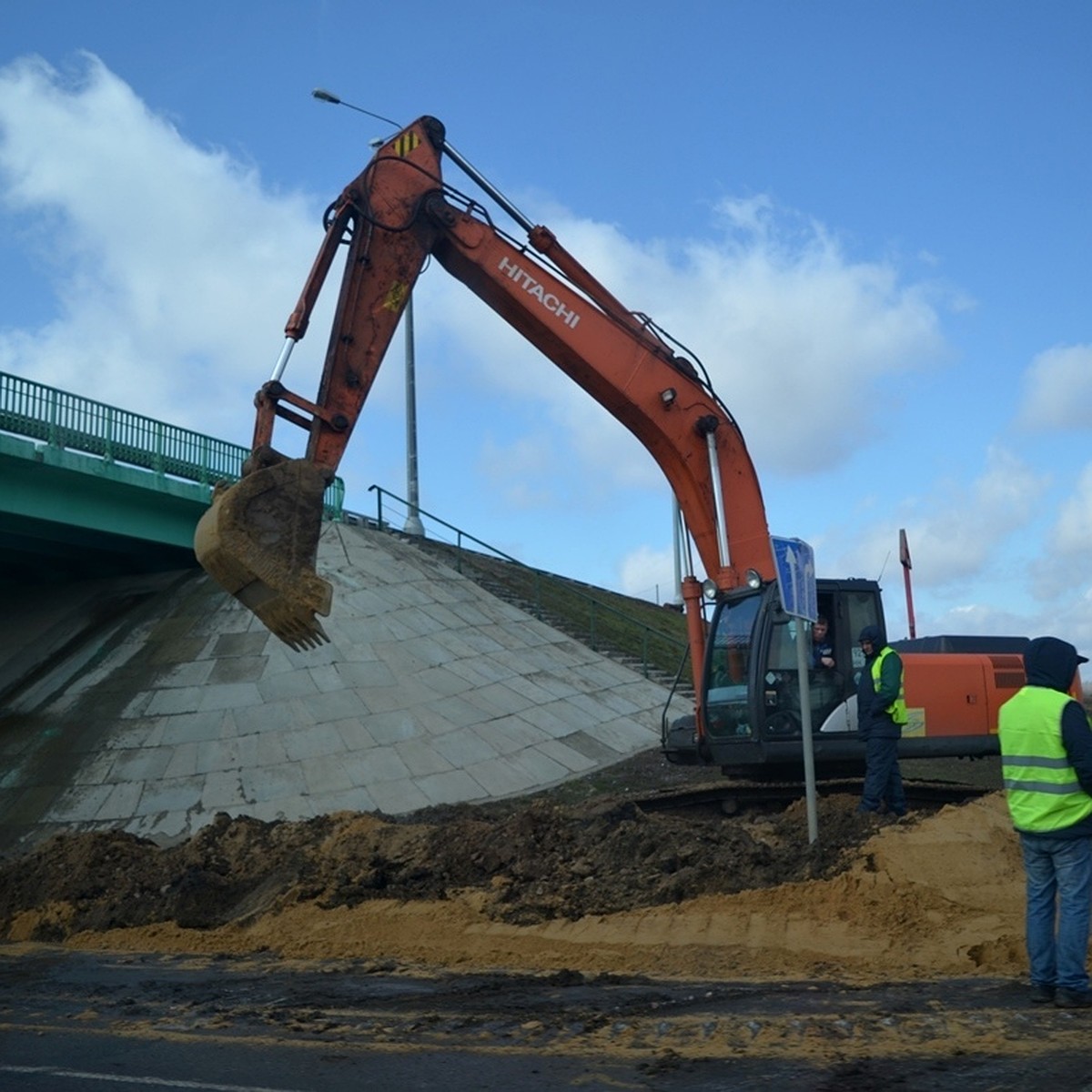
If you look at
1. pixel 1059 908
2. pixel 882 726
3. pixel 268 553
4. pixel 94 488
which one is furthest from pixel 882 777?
pixel 94 488

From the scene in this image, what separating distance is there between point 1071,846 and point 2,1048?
5.41 m

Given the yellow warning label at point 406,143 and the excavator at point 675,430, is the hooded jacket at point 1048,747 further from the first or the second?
the yellow warning label at point 406,143

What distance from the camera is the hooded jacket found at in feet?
21.0

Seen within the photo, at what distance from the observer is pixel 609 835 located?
10.4 meters

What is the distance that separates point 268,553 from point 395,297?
135 inches

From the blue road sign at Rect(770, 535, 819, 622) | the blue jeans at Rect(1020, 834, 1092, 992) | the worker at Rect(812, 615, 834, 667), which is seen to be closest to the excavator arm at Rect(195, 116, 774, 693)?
the worker at Rect(812, 615, 834, 667)

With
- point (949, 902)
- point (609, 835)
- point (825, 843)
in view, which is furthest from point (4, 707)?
point (949, 902)

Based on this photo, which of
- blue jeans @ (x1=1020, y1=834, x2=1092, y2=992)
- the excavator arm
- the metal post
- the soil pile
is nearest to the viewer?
blue jeans @ (x1=1020, y1=834, x2=1092, y2=992)

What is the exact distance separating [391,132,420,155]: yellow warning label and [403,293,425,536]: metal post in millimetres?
15951

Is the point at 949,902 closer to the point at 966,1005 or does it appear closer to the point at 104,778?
the point at 966,1005

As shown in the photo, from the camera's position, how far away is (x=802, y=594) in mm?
10453

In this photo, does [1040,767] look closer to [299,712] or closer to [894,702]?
[894,702]

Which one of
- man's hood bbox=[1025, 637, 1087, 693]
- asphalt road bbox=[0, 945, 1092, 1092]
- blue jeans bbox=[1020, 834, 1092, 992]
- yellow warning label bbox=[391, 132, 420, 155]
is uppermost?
yellow warning label bbox=[391, 132, 420, 155]

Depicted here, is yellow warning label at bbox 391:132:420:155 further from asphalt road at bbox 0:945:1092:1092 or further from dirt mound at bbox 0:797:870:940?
asphalt road at bbox 0:945:1092:1092
